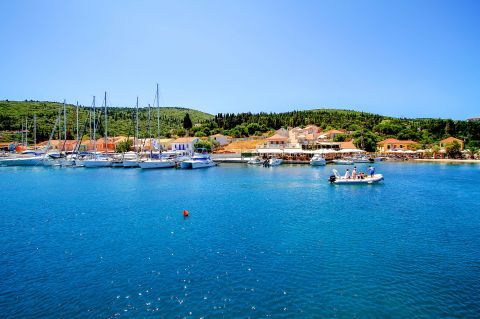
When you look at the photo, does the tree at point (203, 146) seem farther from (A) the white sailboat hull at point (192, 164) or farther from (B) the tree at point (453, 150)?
(B) the tree at point (453, 150)

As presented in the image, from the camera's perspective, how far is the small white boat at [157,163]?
6412 centimetres

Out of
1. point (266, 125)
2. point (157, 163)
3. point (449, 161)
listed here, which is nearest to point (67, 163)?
point (157, 163)

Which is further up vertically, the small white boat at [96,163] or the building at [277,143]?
the building at [277,143]

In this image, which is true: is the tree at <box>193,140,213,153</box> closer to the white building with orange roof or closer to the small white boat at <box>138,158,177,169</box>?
the white building with orange roof

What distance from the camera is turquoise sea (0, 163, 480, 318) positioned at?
1214 cm

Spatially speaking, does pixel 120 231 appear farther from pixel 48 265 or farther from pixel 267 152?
pixel 267 152

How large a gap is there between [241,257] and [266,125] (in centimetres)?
11067

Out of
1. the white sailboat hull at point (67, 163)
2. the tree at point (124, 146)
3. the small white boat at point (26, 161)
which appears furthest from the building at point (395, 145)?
the small white boat at point (26, 161)

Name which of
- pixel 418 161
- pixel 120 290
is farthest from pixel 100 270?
pixel 418 161

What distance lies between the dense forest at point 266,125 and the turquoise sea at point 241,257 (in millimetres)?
71857

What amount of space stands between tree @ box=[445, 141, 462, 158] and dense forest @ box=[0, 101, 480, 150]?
8869 mm

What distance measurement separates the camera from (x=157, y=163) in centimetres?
6512

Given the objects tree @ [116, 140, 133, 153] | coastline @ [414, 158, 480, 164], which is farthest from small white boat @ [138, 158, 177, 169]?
coastline @ [414, 158, 480, 164]

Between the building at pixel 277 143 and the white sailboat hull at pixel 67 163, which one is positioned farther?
the building at pixel 277 143
